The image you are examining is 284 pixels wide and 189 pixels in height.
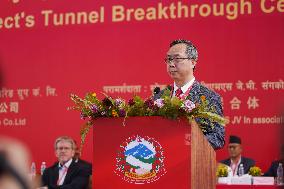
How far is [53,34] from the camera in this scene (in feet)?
22.6

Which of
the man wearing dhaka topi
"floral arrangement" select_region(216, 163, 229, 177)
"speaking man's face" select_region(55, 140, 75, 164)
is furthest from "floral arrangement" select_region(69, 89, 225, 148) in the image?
Result: "speaking man's face" select_region(55, 140, 75, 164)

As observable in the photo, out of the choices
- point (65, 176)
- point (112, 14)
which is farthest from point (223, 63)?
point (65, 176)

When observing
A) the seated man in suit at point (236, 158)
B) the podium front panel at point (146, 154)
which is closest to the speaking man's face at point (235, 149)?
the seated man in suit at point (236, 158)

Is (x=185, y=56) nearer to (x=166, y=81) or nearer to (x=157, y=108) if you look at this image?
(x=157, y=108)

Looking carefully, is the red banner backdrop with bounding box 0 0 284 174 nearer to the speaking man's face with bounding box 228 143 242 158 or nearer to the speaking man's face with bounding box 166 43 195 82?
the speaking man's face with bounding box 228 143 242 158

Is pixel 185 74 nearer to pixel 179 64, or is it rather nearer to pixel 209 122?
pixel 179 64

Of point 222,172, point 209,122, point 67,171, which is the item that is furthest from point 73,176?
point 209,122

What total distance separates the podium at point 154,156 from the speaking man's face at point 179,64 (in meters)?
0.43

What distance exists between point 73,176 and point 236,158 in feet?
5.63

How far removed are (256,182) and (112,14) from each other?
8.75ft

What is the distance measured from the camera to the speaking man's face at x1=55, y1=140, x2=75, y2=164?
5.89m

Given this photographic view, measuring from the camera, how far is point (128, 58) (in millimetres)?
6621

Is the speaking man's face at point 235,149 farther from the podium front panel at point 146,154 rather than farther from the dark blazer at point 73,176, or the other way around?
the podium front panel at point 146,154

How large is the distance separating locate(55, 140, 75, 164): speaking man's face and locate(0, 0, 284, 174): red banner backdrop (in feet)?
2.44
